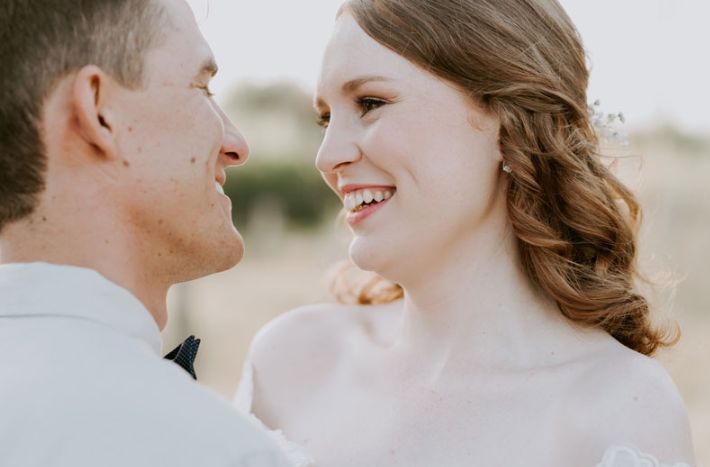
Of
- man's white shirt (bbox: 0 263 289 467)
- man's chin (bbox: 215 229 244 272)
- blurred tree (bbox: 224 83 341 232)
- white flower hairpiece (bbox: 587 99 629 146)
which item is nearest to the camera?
man's white shirt (bbox: 0 263 289 467)

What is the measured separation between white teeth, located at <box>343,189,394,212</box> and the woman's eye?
27cm

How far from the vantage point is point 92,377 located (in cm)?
164

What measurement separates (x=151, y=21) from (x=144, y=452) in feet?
3.29

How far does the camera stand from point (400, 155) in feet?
9.43

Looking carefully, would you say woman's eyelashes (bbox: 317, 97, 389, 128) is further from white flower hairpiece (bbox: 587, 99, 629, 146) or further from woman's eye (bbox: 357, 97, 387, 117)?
white flower hairpiece (bbox: 587, 99, 629, 146)

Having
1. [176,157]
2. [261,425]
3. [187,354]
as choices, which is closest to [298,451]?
[261,425]

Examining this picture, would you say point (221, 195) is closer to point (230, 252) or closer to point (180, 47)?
point (230, 252)

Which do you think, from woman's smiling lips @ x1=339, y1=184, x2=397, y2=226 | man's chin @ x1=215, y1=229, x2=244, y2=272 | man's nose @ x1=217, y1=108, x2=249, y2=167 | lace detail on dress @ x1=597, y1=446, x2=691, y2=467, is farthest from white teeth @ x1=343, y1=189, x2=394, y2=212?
lace detail on dress @ x1=597, y1=446, x2=691, y2=467

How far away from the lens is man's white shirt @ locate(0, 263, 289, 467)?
1.56 m

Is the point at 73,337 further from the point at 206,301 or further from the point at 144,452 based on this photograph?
the point at 206,301

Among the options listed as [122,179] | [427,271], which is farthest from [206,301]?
[122,179]

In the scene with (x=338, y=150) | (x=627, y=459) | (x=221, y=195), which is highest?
(x=221, y=195)

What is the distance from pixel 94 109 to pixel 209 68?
15.9 inches

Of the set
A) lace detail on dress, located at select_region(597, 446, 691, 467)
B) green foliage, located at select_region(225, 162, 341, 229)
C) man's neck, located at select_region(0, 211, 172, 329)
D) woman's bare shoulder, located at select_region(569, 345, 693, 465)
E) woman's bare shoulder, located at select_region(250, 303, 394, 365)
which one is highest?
man's neck, located at select_region(0, 211, 172, 329)
